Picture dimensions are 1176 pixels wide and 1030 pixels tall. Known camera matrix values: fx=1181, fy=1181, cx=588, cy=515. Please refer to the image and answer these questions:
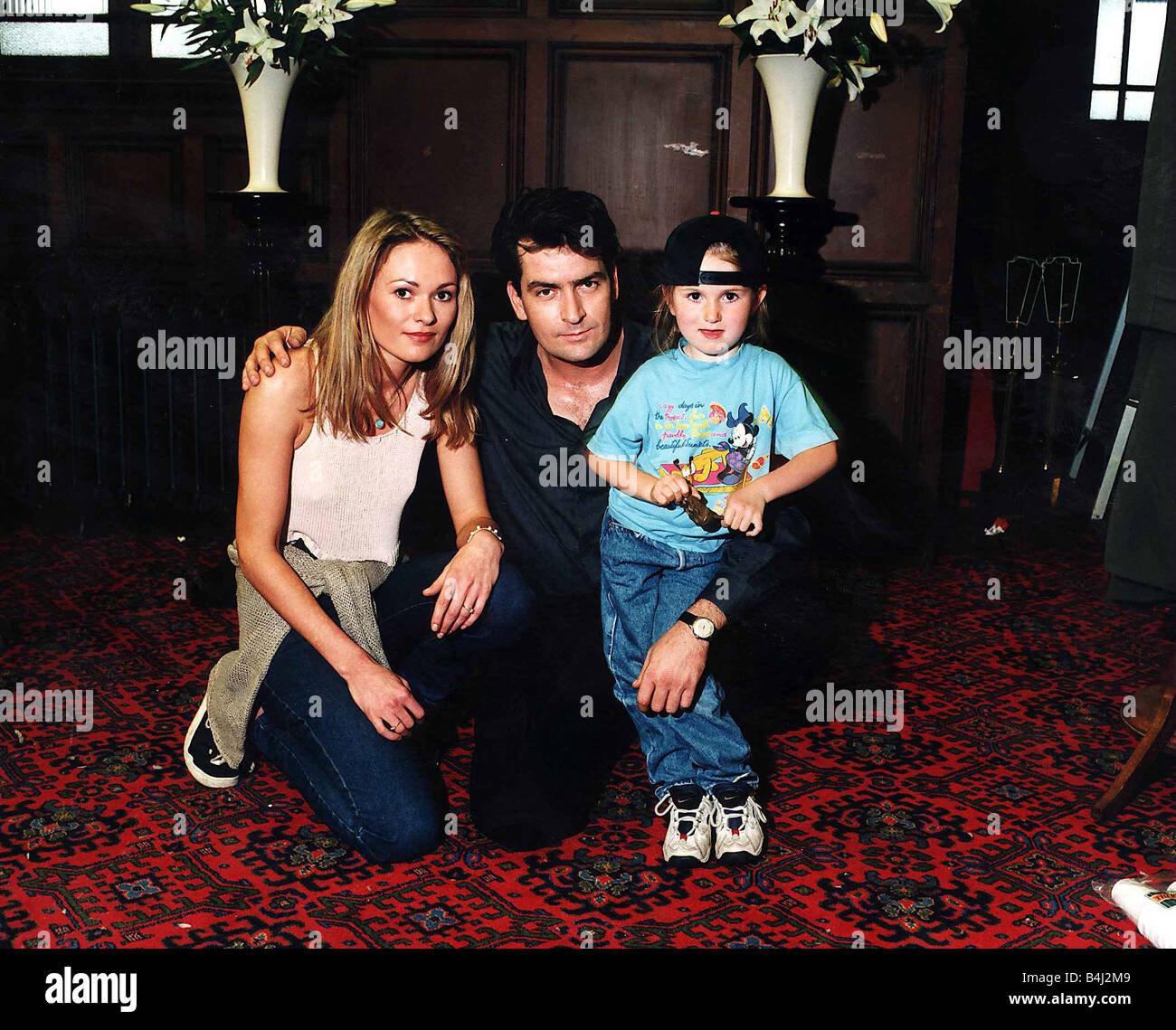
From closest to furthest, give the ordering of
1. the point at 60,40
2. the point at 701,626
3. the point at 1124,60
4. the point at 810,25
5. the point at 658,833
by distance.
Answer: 1. the point at 701,626
2. the point at 658,833
3. the point at 810,25
4. the point at 60,40
5. the point at 1124,60

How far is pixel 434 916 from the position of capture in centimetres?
186

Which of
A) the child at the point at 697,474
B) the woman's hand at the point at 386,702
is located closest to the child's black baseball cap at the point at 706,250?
the child at the point at 697,474

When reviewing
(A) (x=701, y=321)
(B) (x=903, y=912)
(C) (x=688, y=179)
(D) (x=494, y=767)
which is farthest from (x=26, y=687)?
(C) (x=688, y=179)

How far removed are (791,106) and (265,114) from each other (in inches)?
61.3

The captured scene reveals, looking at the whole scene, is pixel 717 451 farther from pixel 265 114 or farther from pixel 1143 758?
pixel 265 114

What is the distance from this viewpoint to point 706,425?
2.12 metres

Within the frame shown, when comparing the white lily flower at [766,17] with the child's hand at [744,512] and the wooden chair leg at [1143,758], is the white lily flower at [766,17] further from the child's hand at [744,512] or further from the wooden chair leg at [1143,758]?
the wooden chair leg at [1143,758]

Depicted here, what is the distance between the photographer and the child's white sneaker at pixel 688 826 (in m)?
2.01

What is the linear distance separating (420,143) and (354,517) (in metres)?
2.28

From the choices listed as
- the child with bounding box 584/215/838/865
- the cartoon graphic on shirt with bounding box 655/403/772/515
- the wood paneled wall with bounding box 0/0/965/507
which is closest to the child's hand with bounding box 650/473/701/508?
the child with bounding box 584/215/838/865

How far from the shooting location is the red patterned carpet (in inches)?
72.4

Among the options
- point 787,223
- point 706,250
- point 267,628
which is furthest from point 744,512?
point 787,223

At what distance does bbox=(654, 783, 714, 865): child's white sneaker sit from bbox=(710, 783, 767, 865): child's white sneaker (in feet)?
0.06
